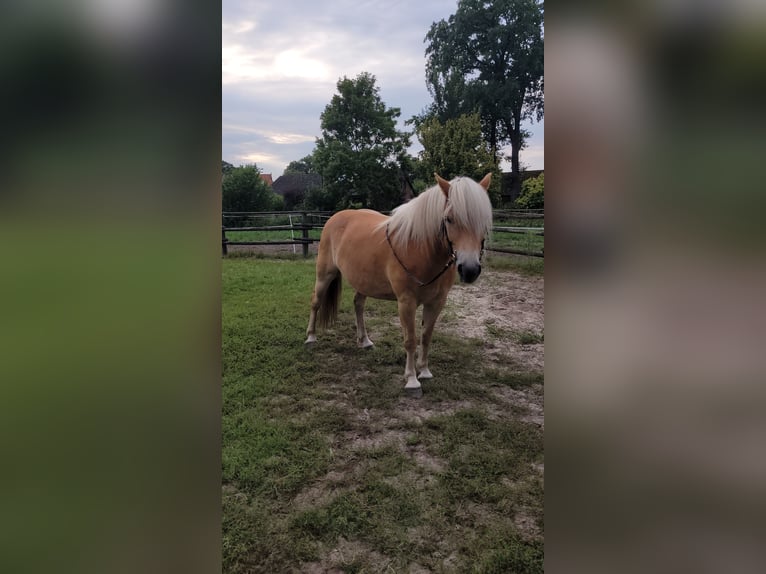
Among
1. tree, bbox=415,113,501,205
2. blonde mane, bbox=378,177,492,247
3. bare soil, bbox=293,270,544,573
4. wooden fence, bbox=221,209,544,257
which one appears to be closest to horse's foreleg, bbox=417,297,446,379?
bare soil, bbox=293,270,544,573

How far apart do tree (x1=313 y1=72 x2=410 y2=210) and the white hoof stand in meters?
8.98

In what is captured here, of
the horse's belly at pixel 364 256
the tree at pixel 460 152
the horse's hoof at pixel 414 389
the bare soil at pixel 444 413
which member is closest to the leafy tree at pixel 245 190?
the tree at pixel 460 152

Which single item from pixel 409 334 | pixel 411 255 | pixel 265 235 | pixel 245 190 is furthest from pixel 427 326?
pixel 245 190

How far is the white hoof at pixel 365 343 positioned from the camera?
425 centimetres

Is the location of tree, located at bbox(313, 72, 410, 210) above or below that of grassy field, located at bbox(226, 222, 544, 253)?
above

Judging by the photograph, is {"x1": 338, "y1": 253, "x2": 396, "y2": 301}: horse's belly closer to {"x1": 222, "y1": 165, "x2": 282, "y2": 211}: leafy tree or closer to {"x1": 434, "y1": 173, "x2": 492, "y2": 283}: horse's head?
{"x1": 434, "y1": 173, "x2": 492, "y2": 283}: horse's head

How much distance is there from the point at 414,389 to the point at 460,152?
9.43 metres

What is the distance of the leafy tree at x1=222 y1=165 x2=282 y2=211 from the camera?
11.4 meters
